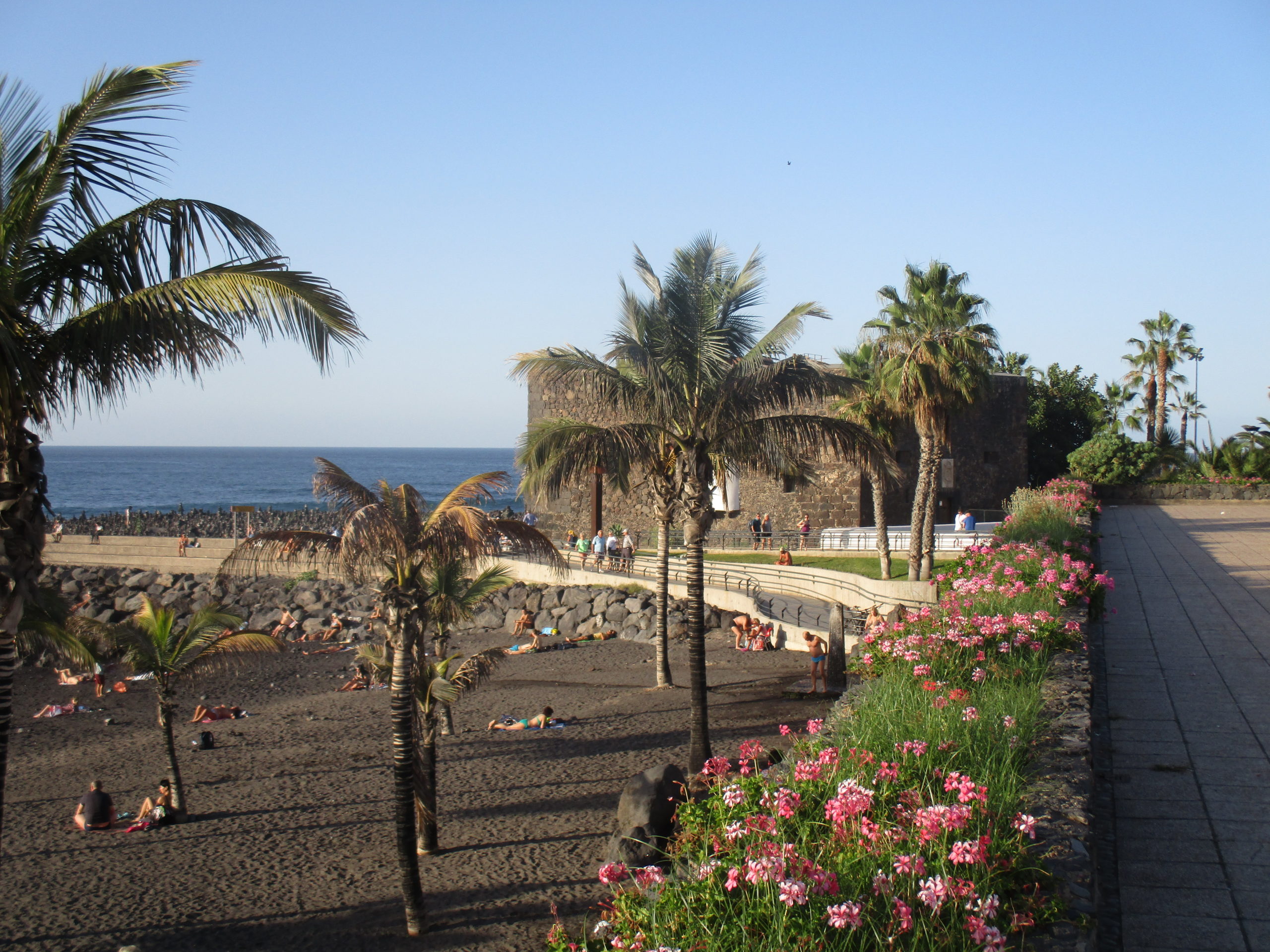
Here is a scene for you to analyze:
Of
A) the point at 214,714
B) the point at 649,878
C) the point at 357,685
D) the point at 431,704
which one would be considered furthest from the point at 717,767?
the point at 357,685

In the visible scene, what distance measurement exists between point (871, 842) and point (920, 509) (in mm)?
19658

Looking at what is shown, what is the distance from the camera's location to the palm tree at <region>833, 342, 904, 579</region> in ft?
75.0

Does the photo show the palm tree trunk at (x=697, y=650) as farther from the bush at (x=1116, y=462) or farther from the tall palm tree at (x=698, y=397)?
the bush at (x=1116, y=462)

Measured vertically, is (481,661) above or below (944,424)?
below

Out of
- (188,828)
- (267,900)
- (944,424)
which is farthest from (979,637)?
(944,424)

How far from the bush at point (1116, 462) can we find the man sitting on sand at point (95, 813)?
33.9 m

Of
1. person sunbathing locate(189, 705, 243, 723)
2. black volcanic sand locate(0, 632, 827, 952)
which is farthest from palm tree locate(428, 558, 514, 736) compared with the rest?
person sunbathing locate(189, 705, 243, 723)

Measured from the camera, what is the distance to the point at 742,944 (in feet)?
11.7

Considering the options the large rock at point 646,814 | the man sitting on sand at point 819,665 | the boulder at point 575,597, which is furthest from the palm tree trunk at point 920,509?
the large rock at point 646,814

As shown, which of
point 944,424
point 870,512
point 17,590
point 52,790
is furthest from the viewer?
point 870,512

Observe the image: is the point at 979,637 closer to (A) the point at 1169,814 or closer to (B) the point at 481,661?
(A) the point at 1169,814

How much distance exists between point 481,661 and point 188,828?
17.0 ft

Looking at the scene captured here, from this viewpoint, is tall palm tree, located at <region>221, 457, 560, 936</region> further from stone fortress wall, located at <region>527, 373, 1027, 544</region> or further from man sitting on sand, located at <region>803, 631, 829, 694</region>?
stone fortress wall, located at <region>527, 373, 1027, 544</region>

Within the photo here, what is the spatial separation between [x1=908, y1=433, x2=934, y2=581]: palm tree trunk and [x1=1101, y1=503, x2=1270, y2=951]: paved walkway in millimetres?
7466
